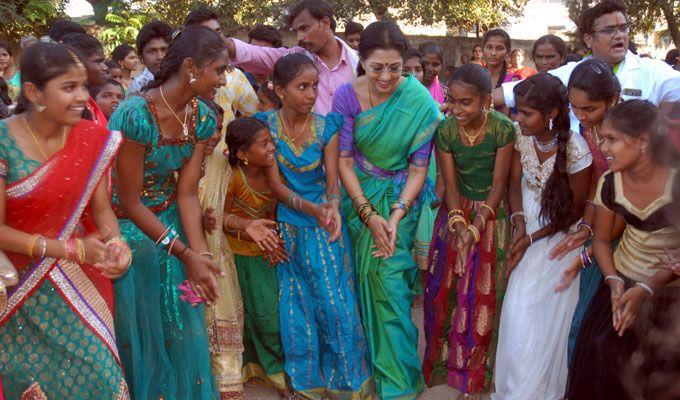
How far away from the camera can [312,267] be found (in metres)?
3.74

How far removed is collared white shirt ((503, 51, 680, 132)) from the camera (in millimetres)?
4062

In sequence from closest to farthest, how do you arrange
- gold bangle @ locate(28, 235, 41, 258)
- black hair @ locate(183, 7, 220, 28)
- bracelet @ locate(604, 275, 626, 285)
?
gold bangle @ locate(28, 235, 41, 258), bracelet @ locate(604, 275, 626, 285), black hair @ locate(183, 7, 220, 28)

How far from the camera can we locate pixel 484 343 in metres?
3.72

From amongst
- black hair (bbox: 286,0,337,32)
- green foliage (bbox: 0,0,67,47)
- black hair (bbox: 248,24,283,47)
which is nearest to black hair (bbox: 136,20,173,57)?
black hair (bbox: 286,0,337,32)

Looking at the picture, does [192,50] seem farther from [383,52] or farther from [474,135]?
[474,135]

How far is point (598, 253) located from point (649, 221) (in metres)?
0.29

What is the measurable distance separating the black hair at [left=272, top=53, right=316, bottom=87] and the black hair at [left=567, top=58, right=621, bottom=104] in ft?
4.34

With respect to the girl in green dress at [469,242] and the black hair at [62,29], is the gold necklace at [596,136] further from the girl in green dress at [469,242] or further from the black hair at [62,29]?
the black hair at [62,29]

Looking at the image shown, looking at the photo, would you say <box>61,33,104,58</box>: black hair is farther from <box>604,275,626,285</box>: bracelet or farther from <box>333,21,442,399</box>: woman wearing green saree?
<box>604,275,626,285</box>: bracelet

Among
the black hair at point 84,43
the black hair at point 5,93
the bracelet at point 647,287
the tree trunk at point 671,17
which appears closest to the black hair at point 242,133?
the black hair at point 84,43

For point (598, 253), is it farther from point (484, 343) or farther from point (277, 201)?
point (277, 201)

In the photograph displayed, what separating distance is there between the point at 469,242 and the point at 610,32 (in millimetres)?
1715

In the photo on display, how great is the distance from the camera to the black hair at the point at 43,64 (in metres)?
2.46

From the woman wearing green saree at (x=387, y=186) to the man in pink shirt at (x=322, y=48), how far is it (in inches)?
28.3
